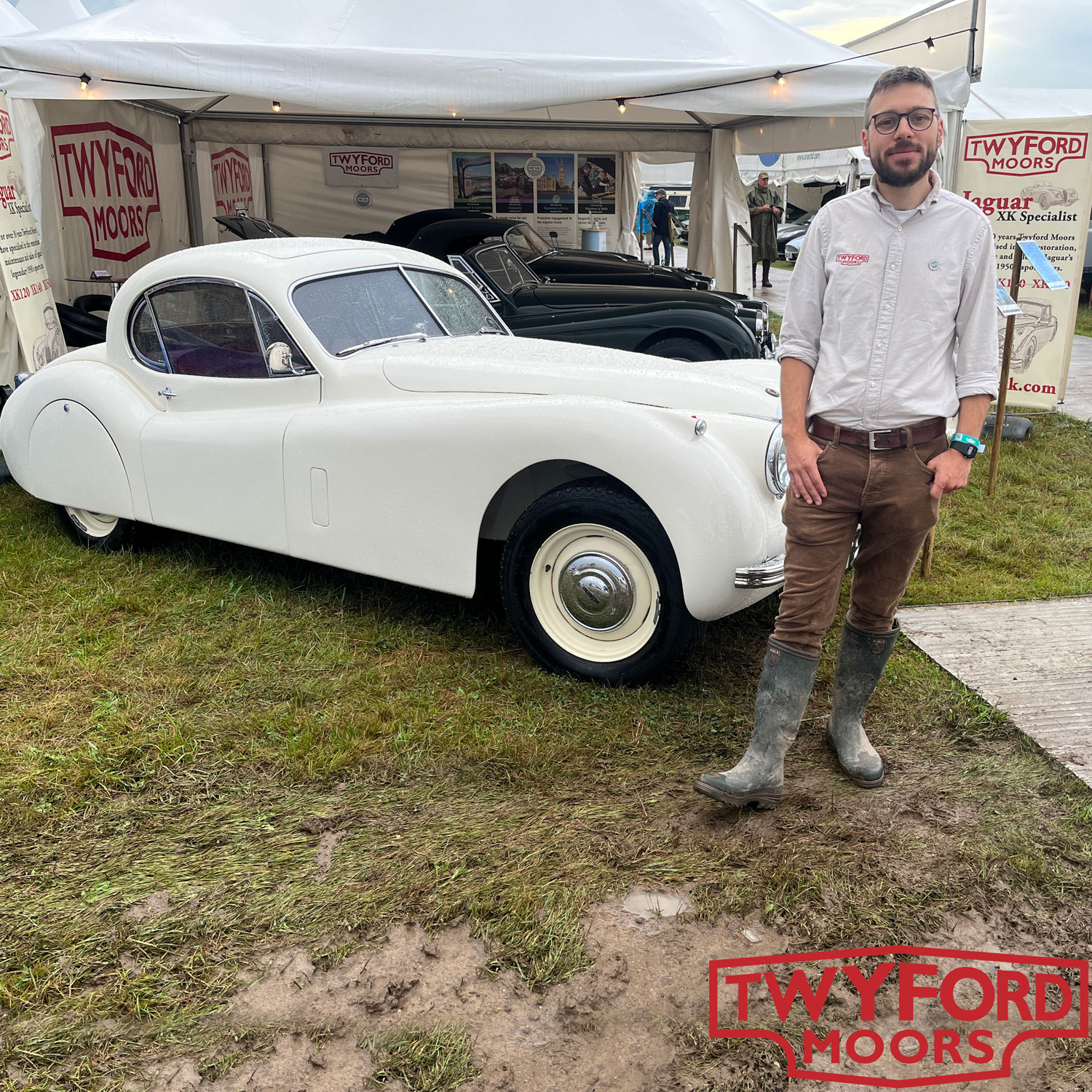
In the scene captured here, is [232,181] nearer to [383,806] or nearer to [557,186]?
[557,186]

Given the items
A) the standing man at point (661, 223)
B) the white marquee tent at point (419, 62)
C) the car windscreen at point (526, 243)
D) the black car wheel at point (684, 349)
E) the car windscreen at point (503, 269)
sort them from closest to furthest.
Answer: the white marquee tent at point (419, 62) → the black car wheel at point (684, 349) → the car windscreen at point (503, 269) → the car windscreen at point (526, 243) → the standing man at point (661, 223)

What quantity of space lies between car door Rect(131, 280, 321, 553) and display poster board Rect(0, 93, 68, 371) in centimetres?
199

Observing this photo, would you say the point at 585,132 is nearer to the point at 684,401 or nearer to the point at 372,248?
the point at 372,248

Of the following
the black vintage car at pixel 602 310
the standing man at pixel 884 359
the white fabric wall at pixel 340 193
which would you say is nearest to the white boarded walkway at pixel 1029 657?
the standing man at pixel 884 359

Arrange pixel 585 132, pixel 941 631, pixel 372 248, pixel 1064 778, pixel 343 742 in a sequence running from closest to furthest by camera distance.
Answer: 1. pixel 1064 778
2. pixel 343 742
3. pixel 941 631
4. pixel 372 248
5. pixel 585 132

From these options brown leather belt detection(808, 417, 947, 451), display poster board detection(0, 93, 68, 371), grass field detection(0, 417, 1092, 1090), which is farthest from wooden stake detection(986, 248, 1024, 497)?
display poster board detection(0, 93, 68, 371)

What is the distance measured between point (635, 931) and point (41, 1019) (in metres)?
1.36

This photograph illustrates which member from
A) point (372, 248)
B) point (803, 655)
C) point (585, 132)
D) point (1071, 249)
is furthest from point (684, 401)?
point (585, 132)

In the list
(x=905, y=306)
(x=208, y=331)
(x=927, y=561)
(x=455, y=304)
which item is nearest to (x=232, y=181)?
(x=455, y=304)

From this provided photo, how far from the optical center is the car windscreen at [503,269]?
7.87 meters

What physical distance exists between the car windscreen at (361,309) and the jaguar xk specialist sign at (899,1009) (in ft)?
9.91

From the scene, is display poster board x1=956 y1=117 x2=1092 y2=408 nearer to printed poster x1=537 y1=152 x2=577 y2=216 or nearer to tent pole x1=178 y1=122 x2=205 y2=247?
printed poster x1=537 y1=152 x2=577 y2=216

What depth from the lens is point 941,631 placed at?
4.24 m

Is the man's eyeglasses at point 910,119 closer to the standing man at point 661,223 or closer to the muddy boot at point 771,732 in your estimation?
the muddy boot at point 771,732
